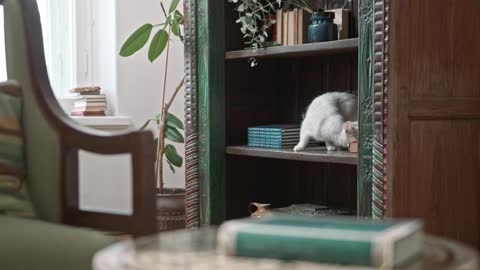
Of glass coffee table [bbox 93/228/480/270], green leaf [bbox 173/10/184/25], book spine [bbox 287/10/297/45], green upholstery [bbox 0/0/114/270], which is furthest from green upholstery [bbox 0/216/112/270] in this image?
green leaf [bbox 173/10/184/25]

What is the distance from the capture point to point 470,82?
82.0 inches

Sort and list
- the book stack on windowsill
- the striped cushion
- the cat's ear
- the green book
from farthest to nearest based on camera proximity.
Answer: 1. the book stack on windowsill
2. the cat's ear
3. the striped cushion
4. the green book

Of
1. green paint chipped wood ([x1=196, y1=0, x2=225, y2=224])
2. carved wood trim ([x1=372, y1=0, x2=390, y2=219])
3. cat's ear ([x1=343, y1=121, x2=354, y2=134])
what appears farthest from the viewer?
green paint chipped wood ([x1=196, y1=0, x2=225, y2=224])

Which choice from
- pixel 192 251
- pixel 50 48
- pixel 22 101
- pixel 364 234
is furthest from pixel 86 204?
pixel 364 234

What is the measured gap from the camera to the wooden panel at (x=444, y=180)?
1.99 m

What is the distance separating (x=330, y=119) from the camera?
2.43 metres

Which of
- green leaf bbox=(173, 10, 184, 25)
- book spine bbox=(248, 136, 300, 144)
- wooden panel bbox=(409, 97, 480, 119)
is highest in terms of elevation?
green leaf bbox=(173, 10, 184, 25)

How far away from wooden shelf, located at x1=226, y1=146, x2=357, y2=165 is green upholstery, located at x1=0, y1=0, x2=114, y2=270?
89 cm

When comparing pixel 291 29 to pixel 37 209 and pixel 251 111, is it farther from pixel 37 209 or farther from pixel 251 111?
pixel 37 209

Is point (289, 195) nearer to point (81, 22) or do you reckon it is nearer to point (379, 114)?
point (379, 114)

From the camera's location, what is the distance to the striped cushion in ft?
5.54

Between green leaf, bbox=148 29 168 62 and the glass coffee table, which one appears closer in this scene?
the glass coffee table

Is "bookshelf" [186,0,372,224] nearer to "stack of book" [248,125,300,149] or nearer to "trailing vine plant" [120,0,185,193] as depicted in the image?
"stack of book" [248,125,300,149]

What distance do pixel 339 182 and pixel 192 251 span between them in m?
1.74
